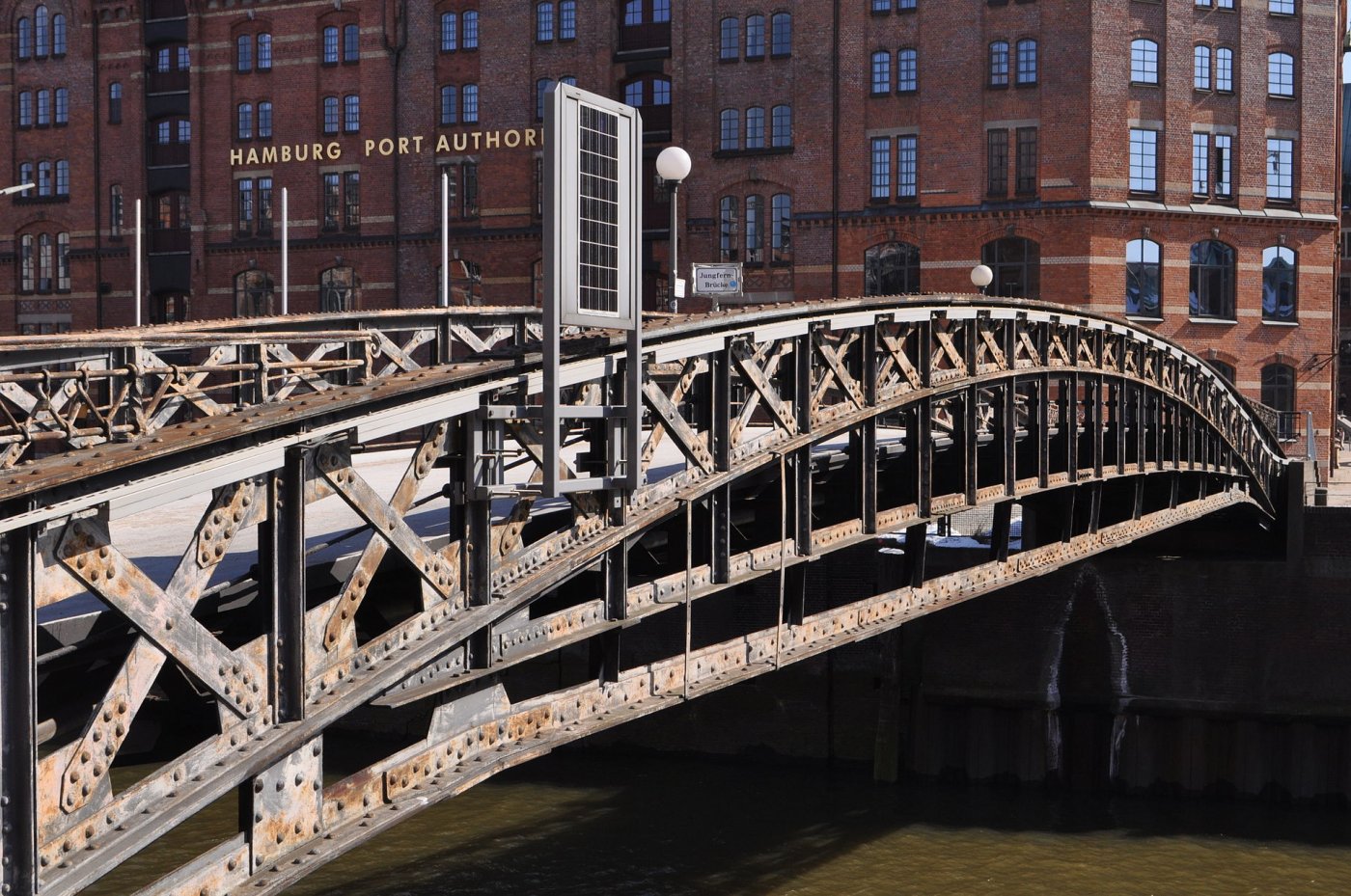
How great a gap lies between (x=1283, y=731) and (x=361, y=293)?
1175 inches

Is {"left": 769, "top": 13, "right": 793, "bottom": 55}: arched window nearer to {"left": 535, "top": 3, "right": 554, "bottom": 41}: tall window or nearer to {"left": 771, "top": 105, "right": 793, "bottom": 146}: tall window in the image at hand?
{"left": 771, "top": 105, "right": 793, "bottom": 146}: tall window

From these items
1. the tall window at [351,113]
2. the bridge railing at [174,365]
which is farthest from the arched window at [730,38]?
the bridge railing at [174,365]

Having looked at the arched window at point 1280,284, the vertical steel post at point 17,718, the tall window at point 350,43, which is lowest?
the vertical steel post at point 17,718

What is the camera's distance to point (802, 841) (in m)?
21.9

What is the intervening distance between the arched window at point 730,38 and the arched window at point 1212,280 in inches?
492

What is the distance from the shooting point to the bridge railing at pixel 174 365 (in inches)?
372

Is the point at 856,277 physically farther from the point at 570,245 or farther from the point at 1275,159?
the point at 570,245

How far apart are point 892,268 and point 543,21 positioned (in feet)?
39.1

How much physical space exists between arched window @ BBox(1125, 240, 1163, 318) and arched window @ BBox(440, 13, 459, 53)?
751 inches

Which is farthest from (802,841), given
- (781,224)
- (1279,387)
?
(1279,387)

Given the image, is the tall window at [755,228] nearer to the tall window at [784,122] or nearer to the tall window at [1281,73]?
the tall window at [784,122]

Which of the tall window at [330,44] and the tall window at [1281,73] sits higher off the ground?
the tall window at [330,44]

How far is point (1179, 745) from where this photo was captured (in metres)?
24.6

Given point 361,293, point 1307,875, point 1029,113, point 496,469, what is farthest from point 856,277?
point 496,469
